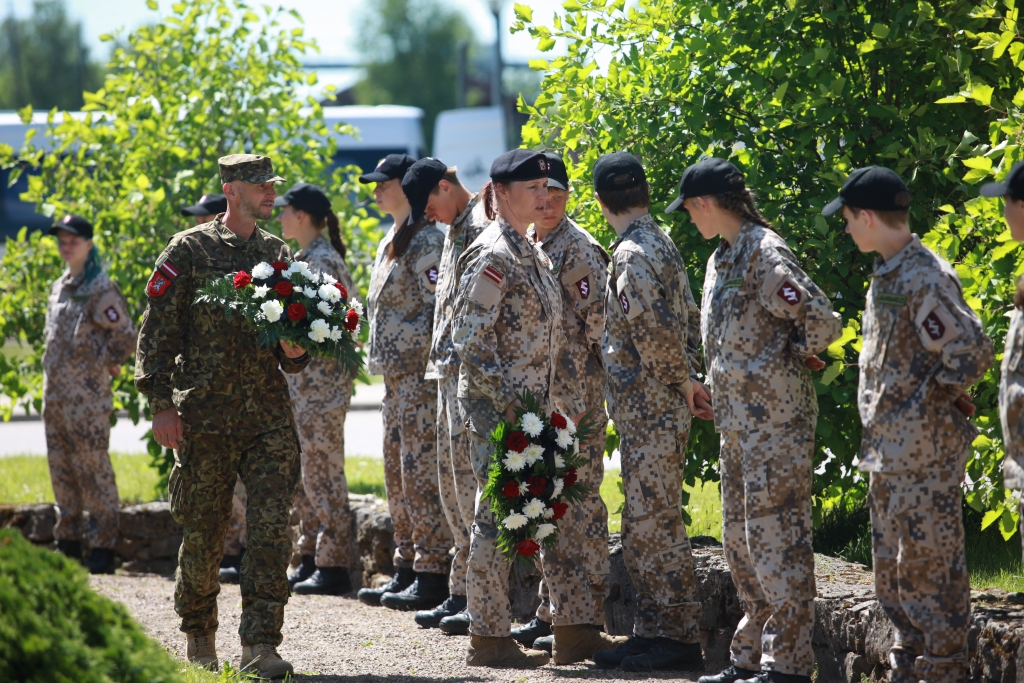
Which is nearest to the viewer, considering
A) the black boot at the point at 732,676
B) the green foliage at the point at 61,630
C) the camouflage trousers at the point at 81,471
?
the green foliage at the point at 61,630

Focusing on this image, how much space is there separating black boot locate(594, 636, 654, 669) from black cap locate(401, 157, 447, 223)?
8.84 feet

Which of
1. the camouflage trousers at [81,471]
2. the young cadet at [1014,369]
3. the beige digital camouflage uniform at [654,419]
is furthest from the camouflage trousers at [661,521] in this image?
the camouflage trousers at [81,471]

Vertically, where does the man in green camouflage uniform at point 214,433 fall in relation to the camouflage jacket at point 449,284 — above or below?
below

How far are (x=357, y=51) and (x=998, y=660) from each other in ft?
231

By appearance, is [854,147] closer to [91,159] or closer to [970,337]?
[970,337]

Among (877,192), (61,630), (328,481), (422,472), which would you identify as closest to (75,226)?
(328,481)

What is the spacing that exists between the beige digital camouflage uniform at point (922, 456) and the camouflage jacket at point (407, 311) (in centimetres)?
314

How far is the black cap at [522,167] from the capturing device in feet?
16.3

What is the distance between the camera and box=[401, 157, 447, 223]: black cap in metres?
6.28

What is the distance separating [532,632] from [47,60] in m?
64.6

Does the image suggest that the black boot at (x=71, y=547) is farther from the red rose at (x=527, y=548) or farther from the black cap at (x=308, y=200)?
the red rose at (x=527, y=548)

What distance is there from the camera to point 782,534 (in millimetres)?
4410

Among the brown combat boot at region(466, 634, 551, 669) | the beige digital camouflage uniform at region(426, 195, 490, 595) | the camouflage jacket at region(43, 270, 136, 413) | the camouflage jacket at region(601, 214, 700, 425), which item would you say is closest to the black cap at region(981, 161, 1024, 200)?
the camouflage jacket at region(601, 214, 700, 425)

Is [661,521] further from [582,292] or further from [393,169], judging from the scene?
[393,169]
